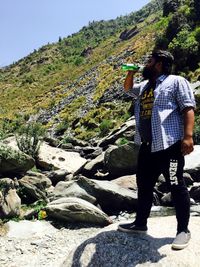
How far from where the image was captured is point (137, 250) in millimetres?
5559

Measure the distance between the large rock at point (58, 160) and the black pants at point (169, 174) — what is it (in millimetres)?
8715

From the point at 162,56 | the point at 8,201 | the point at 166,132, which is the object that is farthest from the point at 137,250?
the point at 8,201

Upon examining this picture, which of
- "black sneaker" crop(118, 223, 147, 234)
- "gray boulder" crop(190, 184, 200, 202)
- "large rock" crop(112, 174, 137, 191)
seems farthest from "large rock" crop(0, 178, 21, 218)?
"gray boulder" crop(190, 184, 200, 202)

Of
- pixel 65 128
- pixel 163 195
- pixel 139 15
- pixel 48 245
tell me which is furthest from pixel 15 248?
pixel 139 15

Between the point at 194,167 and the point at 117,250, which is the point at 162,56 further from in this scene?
the point at 194,167

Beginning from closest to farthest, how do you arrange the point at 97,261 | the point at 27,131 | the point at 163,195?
1. the point at 97,261
2. the point at 163,195
3. the point at 27,131

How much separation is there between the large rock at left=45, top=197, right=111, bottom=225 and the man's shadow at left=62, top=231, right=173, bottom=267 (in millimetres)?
2777

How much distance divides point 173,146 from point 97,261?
1680 mm

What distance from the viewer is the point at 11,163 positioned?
11195mm

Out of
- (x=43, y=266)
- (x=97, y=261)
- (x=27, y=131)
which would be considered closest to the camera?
(x=97, y=261)

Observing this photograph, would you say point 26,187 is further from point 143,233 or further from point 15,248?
point 143,233

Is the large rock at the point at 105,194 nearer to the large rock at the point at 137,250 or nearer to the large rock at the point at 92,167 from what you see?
the large rock at the point at 92,167

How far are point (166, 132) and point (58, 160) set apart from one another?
34.3 feet

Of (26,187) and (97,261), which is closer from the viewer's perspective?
(97,261)
